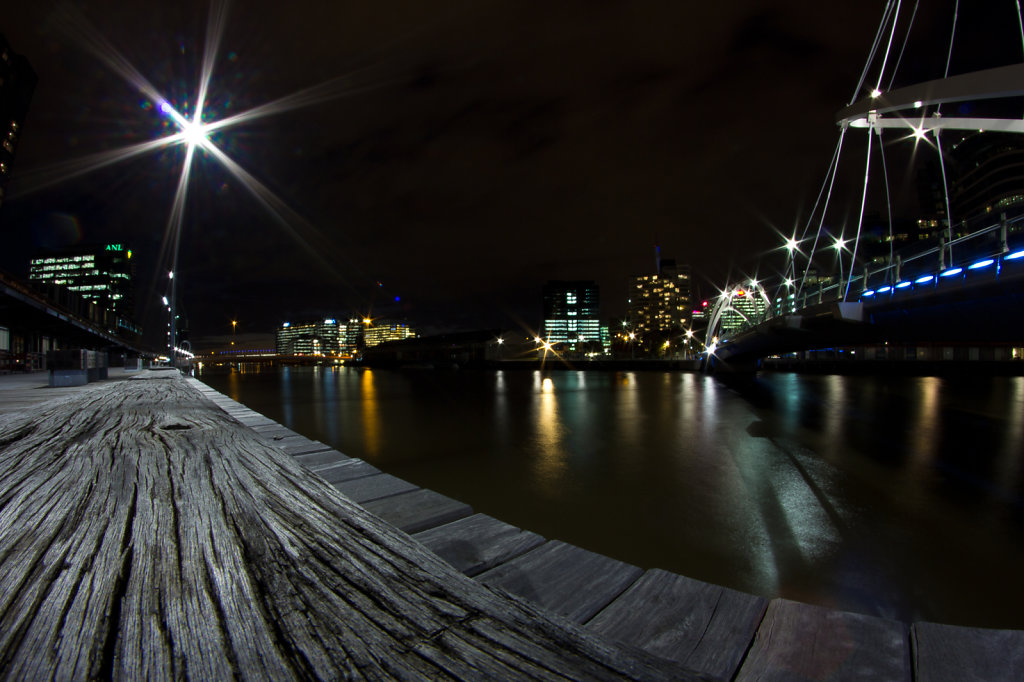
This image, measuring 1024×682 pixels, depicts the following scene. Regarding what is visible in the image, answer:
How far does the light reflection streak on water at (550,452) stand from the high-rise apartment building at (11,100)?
56.8 meters

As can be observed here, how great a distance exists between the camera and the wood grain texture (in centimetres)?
99

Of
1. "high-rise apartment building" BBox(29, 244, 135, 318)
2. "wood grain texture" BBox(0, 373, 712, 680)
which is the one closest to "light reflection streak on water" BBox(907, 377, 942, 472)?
"wood grain texture" BBox(0, 373, 712, 680)

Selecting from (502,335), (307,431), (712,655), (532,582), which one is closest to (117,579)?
(532,582)

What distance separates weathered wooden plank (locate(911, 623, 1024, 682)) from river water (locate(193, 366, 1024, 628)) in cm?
536

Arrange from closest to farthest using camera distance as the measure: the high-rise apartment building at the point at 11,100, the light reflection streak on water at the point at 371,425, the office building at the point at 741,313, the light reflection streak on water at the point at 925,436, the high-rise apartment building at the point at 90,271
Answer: the light reflection streak on water at the point at 925,436 → the light reflection streak on water at the point at 371,425 → the high-rise apartment building at the point at 11,100 → the office building at the point at 741,313 → the high-rise apartment building at the point at 90,271

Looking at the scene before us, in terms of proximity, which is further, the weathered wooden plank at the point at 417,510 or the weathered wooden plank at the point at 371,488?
the weathered wooden plank at the point at 371,488

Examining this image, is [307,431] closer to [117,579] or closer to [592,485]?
[592,485]

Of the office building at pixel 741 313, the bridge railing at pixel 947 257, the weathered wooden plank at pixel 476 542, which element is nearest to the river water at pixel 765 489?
the weathered wooden plank at pixel 476 542

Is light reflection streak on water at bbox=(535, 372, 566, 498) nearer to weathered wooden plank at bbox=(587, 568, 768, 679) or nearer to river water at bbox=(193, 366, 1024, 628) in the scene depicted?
river water at bbox=(193, 366, 1024, 628)

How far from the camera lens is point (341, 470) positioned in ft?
10.6

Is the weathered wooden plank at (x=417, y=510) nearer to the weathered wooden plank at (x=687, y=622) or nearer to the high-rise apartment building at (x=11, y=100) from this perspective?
the weathered wooden plank at (x=687, y=622)

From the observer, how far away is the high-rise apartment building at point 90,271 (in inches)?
4491

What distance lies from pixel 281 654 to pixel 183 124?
19.4 meters

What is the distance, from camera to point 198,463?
9.65 ft
